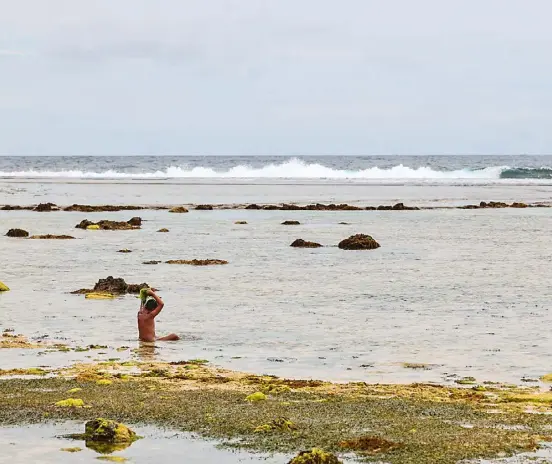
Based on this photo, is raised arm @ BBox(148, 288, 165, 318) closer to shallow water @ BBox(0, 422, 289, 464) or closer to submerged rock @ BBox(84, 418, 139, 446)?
shallow water @ BBox(0, 422, 289, 464)

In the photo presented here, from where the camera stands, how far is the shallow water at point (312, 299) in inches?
606

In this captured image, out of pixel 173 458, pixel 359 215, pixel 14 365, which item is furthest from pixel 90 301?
pixel 359 215

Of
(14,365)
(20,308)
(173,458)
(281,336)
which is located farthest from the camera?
(20,308)

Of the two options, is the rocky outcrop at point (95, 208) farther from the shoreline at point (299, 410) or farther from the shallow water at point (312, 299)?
Answer: the shoreline at point (299, 410)

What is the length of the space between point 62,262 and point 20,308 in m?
9.46

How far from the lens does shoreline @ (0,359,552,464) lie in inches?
387

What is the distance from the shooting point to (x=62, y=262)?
2973 centimetres

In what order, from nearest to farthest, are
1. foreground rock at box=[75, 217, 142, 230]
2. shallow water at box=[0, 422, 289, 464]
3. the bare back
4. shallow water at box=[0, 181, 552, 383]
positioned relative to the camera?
shallow water at box=[0, 422, 289, 464]
shallow water at box=[0, 181, 552, 383]
the bare back
foreground rock at box=[75, 217, 142, 230]

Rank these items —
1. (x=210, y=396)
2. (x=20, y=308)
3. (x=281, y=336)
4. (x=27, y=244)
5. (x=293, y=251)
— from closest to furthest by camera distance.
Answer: (x=210, y=396) → (x=281, y=336) → (x=20, y=308) → (x=293, y=251) → (x=27, y=244)

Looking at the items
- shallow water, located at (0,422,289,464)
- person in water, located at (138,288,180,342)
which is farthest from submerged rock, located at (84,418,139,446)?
person in water, located at (138,288,180,342)

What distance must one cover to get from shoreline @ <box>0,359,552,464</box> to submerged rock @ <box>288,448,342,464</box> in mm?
553

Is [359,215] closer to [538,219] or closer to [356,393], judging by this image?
→ [538,219]

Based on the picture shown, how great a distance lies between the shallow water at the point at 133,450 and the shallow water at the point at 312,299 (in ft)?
13.7

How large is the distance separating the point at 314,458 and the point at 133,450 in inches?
75.3
